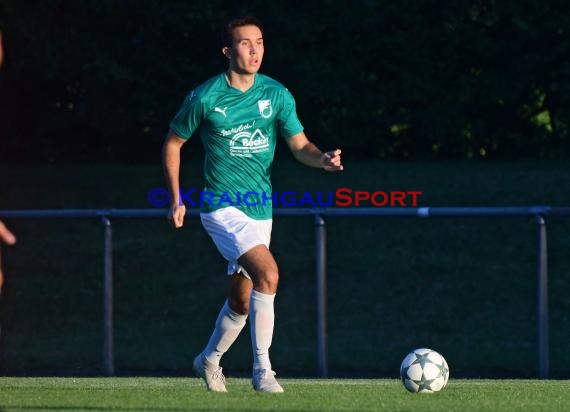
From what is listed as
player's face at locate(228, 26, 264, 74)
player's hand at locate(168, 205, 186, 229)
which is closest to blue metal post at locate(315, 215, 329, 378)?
player's face at locate(228, 26, 264, 74)

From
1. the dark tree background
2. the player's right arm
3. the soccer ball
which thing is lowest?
the soccer ball

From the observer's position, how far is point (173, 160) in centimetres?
878

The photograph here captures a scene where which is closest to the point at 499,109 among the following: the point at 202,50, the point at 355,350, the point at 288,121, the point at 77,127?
the point at 202,50

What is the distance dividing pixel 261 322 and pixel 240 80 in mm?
1546

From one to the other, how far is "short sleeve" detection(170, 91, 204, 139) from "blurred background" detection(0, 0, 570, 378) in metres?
7.20

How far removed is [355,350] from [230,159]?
738 centimetres

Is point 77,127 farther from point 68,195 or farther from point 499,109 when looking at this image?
point 499,109

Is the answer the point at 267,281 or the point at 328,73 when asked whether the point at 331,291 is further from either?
the point at 267,281

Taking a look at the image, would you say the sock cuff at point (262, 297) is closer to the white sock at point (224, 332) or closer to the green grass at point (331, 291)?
the white sock at point (224, 332)

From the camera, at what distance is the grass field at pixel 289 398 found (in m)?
8.08

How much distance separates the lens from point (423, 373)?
9086 mm

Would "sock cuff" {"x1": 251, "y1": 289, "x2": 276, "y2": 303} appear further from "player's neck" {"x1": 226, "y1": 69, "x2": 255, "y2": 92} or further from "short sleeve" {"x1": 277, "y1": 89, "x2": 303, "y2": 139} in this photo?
"player's neck" {"x1": 226, "y1": 69, "x2": 255, "y2": 92}

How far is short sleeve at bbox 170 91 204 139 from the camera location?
8.71 meters

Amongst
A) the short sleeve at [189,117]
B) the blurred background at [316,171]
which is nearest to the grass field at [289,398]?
the short sleeve at [189,117]
